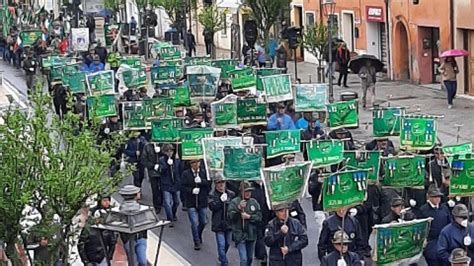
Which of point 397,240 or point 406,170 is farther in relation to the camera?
point 406,170

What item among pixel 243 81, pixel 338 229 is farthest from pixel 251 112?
pixel 338 229

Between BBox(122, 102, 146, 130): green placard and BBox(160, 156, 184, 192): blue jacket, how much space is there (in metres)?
2.78

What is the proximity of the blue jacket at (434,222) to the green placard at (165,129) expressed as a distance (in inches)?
258

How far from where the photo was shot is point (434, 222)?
45.4 ft

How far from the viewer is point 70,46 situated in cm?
4178

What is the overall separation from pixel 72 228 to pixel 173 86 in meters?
14.2

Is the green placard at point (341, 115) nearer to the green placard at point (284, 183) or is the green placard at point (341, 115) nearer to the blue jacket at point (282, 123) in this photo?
the blue jacket at point (282, 123)

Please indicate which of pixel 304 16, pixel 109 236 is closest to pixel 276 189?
pixel 109 236

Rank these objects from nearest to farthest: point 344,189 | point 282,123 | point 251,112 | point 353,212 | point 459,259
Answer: point 459,259, point 344,189, point 353,212, point 282,123, point 251,112

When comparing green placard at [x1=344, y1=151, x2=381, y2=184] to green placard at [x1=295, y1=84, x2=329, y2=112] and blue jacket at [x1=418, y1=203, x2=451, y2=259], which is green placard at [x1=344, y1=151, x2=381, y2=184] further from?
green placard at [x1=295, y1=84, x2=329, y2=112]

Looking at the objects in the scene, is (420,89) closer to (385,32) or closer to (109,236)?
(385,32)

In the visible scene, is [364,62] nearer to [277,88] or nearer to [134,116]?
[277,88]

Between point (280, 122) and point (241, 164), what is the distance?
475 cm

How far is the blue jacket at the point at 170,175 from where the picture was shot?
719 inches
